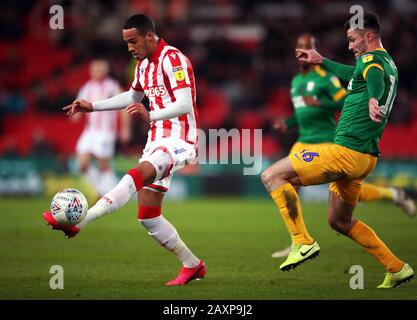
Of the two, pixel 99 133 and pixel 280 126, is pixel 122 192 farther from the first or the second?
pixel 99 133

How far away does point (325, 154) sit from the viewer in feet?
24.6

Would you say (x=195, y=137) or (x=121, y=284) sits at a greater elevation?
(x=195, y=137)

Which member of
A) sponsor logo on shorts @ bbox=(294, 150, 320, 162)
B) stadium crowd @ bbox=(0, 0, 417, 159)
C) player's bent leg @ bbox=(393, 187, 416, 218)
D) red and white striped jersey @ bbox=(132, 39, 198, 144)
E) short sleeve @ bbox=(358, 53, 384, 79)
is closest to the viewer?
short sleeve @ bbox=(358, 53, 384, 79)

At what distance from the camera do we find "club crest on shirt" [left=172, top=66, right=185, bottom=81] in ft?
25.4

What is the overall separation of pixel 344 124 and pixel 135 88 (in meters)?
2.11

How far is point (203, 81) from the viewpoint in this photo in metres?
24.2

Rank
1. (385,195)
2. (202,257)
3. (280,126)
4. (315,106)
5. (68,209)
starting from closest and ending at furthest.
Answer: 1. (68,209)
2. (202,257)
3. (315,106)
4. (280,126)
5. (385,195)

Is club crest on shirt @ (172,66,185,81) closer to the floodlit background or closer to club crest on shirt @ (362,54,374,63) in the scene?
club crest on shirt @ (362,54,374,63)

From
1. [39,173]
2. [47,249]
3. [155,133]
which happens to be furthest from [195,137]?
[39,173]

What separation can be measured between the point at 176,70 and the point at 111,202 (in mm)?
1454
